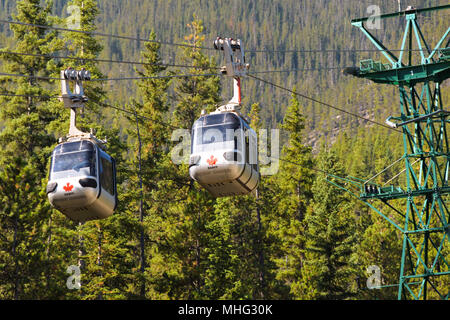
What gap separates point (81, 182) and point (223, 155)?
13.7 feet

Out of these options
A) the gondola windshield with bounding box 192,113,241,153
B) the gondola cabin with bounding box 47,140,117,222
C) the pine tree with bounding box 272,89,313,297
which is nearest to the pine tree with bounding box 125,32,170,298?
the pine tree with bounding box 272,89,313,297

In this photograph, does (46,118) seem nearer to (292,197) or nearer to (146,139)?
(146,139)

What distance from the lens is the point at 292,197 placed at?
5553cm

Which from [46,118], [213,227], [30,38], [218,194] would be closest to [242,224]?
[213,227]

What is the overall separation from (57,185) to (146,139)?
30.6 m

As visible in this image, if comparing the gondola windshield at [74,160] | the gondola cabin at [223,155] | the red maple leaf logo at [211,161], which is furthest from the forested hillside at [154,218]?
the red maple leaf logo at [211,161]

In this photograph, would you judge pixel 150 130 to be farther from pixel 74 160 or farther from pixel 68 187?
pixel 68 187

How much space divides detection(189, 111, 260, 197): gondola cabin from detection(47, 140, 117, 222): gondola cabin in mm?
2693

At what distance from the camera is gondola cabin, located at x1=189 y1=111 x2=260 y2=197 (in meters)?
21.2

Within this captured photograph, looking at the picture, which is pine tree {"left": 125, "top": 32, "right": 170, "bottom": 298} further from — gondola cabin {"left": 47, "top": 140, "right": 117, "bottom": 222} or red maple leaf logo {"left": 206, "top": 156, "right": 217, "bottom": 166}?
red maple leaf logo {"left": 206, "top": 156, "right": 217, "bottom": 166}

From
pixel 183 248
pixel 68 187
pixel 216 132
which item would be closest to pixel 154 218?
pixel 183 248

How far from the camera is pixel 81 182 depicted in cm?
2134

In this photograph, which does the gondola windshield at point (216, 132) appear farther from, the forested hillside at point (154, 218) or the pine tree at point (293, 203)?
the pine tree at point (293, 203)
